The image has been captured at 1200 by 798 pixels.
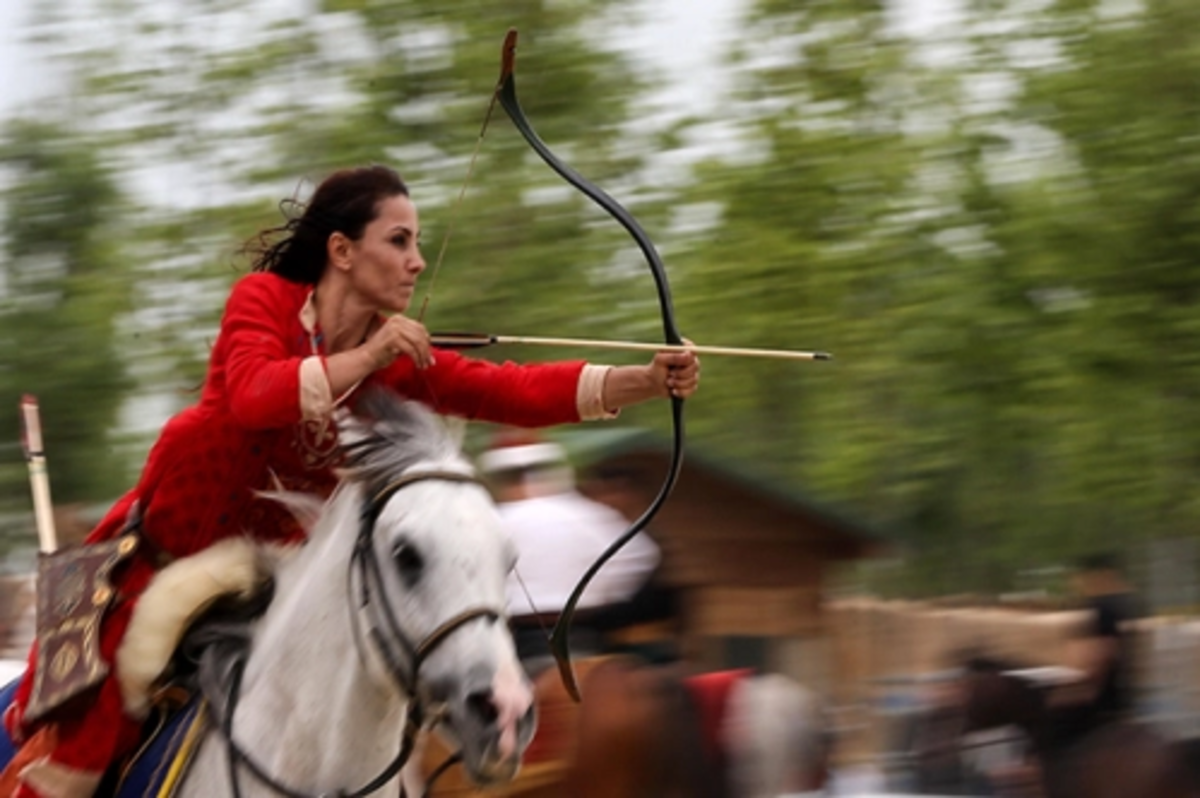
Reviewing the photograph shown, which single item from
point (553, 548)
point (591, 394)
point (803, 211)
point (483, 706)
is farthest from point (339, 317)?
point (803, 211)

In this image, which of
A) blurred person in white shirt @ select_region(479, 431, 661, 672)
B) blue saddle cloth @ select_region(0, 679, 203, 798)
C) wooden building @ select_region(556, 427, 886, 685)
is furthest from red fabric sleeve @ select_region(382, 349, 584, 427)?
wooden building @ select_region(556, 427, 886, 685)

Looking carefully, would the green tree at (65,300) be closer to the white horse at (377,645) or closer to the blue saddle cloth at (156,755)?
the blue saddle cloth at (156,755)

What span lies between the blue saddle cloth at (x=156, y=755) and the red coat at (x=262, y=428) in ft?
1.26

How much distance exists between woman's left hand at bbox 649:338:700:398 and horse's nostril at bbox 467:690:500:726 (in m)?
1.06

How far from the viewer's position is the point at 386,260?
15.9ft

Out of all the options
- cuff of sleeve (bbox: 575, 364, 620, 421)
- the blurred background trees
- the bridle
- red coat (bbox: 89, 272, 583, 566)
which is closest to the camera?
the bridle

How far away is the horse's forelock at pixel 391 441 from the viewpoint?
Result: 177 inches

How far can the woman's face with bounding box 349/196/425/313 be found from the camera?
486 cm

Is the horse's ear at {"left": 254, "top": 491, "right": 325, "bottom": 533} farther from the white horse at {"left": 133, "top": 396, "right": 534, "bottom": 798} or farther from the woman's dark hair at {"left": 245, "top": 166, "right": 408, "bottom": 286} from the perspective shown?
the woman's dark hair at {"left": 245, "top": 166, "right": 408, "bottom": 286}

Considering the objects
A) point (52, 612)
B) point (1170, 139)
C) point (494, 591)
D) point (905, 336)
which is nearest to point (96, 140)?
point (905, 336)

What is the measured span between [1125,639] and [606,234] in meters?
5.49

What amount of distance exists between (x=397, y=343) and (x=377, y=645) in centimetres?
63

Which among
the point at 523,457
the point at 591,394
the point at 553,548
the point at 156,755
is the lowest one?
the point at 553,548

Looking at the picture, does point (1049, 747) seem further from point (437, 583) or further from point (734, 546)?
point (437, 583)
